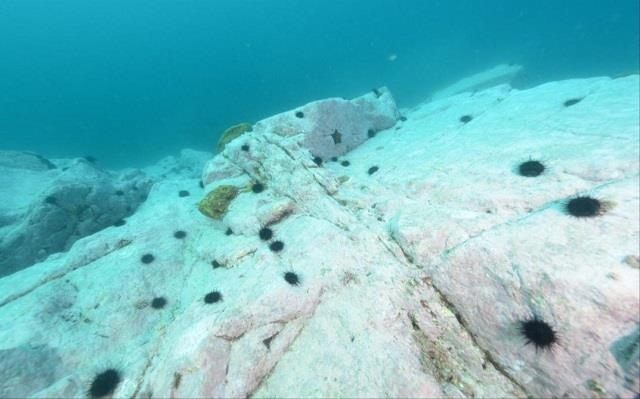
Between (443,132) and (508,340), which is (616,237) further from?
(443,132)

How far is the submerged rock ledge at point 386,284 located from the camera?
6.85 meters

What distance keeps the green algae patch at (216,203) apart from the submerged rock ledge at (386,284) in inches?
20.2

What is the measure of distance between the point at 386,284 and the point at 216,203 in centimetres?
1012

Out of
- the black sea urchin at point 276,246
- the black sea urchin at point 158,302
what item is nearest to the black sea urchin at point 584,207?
the black sea urchin at point 276,246

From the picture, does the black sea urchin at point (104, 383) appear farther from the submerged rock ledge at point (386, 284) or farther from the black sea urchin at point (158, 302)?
the black sea urchin at point (158, 302)

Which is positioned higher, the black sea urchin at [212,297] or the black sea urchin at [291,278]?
the black sea urchin at [291,278]

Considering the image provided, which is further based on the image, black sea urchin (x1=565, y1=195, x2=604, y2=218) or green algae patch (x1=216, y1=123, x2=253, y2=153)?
green algae patch (x1=216, y1=123, x2=253, y2=153)

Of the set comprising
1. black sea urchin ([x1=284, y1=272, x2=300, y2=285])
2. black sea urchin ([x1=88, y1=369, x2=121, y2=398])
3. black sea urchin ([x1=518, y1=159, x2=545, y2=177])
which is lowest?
black sea urchin ([x1=88, y1=369, x2=121, y2=398])

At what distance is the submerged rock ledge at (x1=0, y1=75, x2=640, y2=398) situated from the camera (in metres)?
6.85

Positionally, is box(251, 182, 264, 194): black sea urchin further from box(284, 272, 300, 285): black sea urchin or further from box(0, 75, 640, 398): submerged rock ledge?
box(284, 272, 300, 285): black sea urchin

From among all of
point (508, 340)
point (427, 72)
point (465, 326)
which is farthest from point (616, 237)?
point (427, 72)

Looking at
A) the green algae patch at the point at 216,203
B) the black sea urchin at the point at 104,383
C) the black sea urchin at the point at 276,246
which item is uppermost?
the green algae patch at the point at 216,203

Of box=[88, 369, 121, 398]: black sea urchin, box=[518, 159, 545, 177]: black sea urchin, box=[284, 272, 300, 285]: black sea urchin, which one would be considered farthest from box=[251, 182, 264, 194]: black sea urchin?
box=[518, 159, 545, 177]: black sea urchin

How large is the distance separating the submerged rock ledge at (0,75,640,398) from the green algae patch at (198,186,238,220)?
513 millimetres
